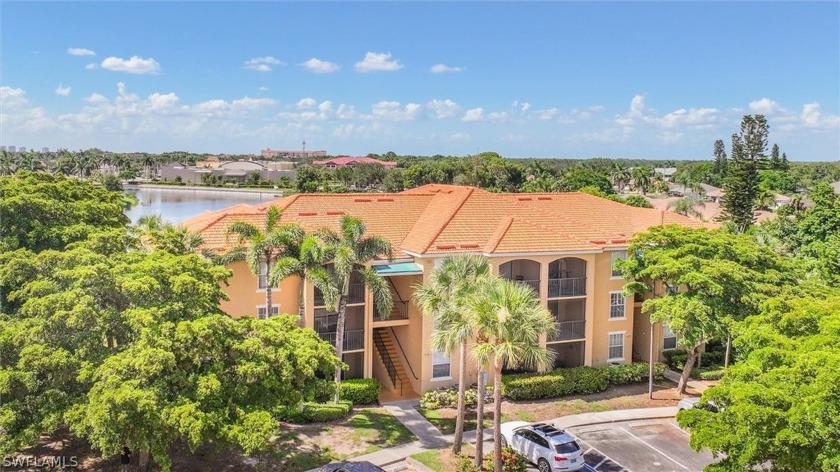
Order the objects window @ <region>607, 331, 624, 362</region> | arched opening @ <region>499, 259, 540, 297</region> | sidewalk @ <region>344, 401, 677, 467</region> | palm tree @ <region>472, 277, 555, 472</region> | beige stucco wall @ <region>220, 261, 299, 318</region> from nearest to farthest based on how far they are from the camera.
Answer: palm tree @ <region>472, 277, 555, 472</region>, sidewalk @ <region>344, 401, 677, 467</region>, beige stucco wall @ <region>220, 261, 299, 318</region>, arched opening @ <region>499, 259, 540, 297</region>, window @ <region>607, 331, 624, 362</region>

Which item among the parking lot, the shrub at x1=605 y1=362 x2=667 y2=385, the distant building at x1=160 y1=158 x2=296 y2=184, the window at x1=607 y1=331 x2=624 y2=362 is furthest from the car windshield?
the distant building at x1=160 y1=158 x2=296 y2=184

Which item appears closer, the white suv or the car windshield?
the white suv

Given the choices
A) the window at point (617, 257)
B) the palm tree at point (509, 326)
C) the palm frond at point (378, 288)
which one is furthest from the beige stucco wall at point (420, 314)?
the palm tree at point (509, 326)

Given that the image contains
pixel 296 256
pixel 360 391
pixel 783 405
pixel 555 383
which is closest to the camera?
pixel 783 405

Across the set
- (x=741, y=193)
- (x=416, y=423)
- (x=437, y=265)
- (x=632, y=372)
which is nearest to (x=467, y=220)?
(x=437, y=265)

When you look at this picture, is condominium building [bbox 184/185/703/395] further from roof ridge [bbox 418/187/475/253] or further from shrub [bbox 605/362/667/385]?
shrub [bbox 605/362/667/385]

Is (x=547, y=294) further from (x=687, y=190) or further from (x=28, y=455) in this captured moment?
(x=687, y=190)

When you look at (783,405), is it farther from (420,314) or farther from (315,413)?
(420,314)
